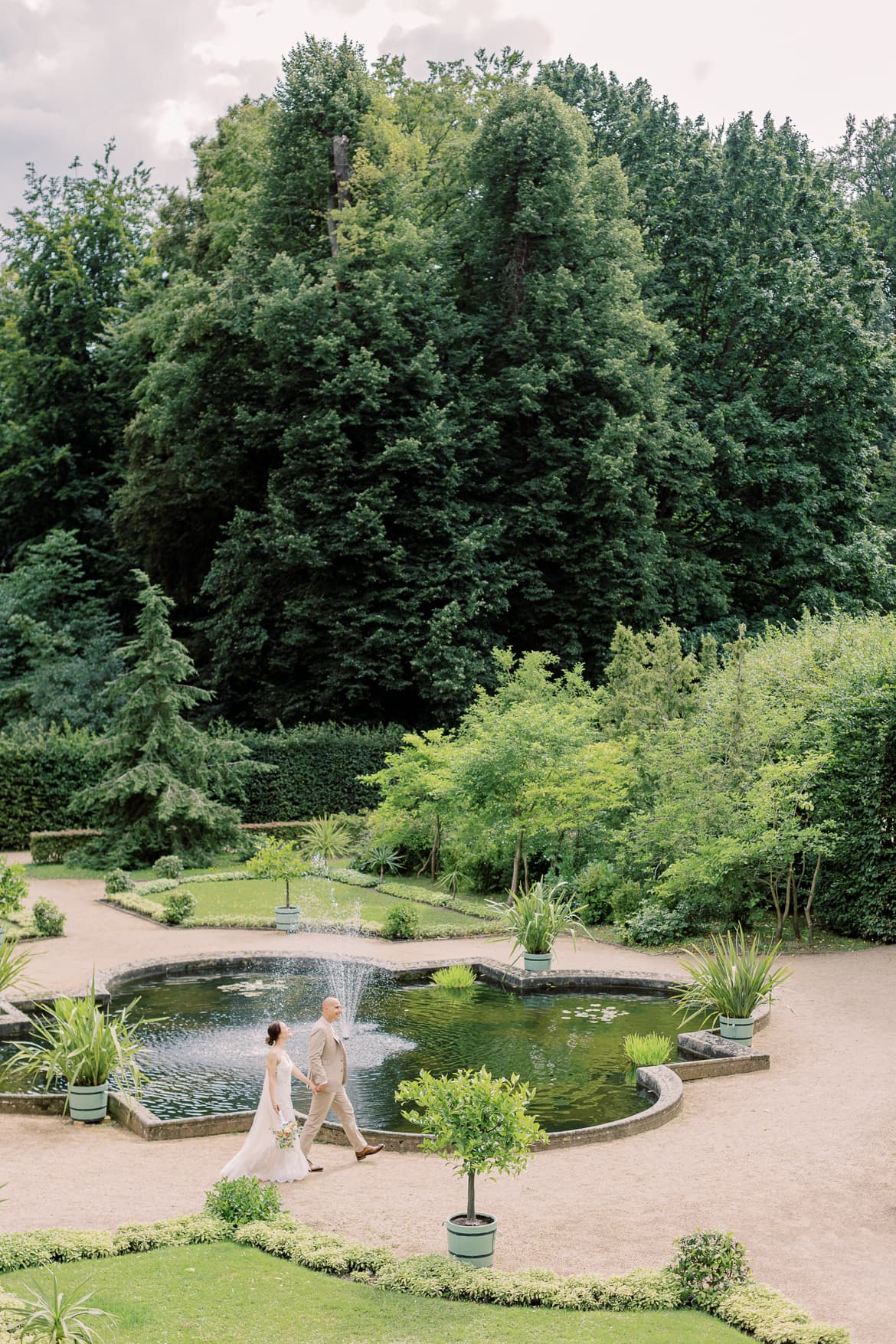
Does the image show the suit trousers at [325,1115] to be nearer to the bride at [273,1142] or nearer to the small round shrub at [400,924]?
the bride at [273,1142]

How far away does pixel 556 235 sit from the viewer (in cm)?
3472

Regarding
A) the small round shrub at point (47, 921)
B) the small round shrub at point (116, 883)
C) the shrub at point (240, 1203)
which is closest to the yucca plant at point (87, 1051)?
the shrub at point (240, 1203)

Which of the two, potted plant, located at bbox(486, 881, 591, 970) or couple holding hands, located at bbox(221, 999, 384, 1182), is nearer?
couple holding hands, located at bbox(221, 999, 384, 1182)

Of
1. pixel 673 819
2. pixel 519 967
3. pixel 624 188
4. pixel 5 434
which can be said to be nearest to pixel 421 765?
pixel 673 819

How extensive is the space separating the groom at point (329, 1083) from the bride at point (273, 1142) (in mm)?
441

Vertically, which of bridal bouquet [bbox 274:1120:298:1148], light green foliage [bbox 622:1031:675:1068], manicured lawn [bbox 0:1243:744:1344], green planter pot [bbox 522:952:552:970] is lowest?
manicured lawn [bbox 0:1243:744:1344]

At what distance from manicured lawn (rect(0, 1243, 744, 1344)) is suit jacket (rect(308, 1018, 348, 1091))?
107 inches

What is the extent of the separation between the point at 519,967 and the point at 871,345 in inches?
1062

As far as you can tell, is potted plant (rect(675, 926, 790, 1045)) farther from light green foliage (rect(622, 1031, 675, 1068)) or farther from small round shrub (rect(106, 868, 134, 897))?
small round shrub (rect(106, 868, 134, 897))

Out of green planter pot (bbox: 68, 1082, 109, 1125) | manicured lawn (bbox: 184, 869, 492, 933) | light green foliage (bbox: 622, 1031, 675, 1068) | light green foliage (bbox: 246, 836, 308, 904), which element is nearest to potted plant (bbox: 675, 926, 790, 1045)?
light green foliage (bbox: 622, 1031, 675, 1068)

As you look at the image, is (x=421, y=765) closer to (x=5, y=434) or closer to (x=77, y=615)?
(x=77, y=615)

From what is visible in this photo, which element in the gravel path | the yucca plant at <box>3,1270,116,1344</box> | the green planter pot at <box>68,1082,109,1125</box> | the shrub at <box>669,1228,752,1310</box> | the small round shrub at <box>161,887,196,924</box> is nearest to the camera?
the yucca plant at <box>3,1270,116,1344</box>

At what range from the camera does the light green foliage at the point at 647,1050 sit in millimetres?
12281

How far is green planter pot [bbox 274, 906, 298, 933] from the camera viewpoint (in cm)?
1948
